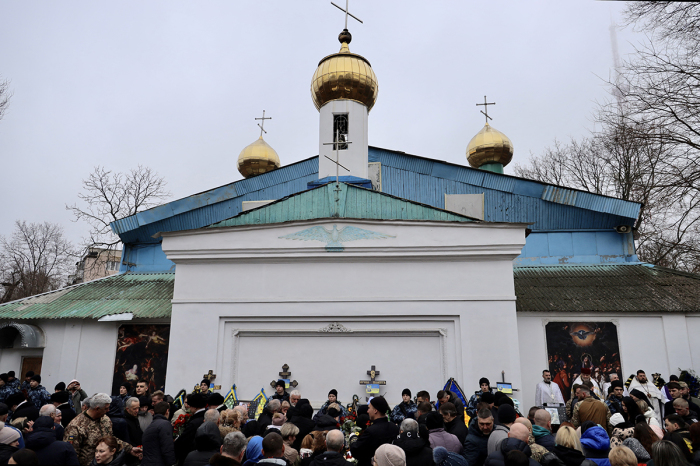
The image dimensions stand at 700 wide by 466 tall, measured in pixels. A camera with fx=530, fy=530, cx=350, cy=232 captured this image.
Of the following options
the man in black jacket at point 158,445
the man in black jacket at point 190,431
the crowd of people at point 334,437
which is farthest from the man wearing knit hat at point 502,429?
the man in black jacket at point 158,445

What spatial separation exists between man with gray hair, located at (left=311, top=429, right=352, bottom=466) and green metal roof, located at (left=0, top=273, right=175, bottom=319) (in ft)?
36.4

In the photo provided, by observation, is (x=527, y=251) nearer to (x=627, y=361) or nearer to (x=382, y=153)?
(x=627, y=361)

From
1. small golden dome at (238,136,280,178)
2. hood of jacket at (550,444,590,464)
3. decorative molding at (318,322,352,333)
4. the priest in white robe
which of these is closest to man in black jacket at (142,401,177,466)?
hood of jacket at (550,444,590,464)

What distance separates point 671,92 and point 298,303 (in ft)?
31.2

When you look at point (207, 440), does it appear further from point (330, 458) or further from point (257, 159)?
point (257, 159)

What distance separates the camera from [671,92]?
11242 mm

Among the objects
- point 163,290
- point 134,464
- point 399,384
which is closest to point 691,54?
point 399,384

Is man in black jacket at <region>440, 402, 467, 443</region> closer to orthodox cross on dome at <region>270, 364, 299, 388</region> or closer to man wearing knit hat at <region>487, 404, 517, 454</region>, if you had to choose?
man wearing knit hat at <region>487, 404, 517, 454</region>

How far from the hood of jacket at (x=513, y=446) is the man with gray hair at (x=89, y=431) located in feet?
13.4

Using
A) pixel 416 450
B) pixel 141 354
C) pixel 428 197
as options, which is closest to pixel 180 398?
pixel 141 354

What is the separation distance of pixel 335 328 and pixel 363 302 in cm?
93

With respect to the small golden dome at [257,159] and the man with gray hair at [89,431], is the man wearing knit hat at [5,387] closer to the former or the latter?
the man with gray hair at [89,431]

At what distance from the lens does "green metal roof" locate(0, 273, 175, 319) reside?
51.0ft

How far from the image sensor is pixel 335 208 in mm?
13703
